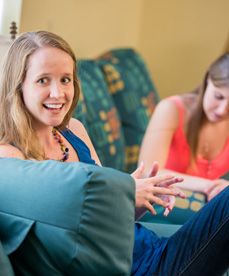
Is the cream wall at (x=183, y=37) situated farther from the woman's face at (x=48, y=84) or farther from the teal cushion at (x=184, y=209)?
the woman's face at (x=48, y=84)

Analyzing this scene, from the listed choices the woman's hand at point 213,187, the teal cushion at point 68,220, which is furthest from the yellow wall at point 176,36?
the teal cushion at point 68,220

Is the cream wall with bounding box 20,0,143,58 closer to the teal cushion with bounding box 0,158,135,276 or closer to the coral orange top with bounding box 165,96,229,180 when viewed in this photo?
the coral orange top with bounding box 165,96,229,180

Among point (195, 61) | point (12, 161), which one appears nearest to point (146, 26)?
point (195, 61)

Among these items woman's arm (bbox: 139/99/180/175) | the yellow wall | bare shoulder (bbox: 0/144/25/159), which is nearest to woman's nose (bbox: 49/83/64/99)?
bare shoulder (bbox: 0/144/25/159)

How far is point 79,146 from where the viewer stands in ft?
4.22

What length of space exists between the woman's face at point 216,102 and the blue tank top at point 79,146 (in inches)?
26.8

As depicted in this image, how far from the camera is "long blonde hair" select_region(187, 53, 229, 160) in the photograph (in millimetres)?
1778

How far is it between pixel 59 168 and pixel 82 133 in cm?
38

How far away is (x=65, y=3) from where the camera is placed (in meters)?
2.30

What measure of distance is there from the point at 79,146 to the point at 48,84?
0.26 meters

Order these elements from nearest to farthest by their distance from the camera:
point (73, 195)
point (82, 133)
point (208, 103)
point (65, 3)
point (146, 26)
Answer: point (73, 195) → point (82, 133) → point (208, 103) → point (65, 3) → point (146, 26)

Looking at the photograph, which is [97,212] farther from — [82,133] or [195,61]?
[195,61]

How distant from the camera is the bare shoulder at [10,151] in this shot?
106 centimetres

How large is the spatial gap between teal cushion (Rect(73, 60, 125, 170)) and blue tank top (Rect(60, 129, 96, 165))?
626 millimetres
